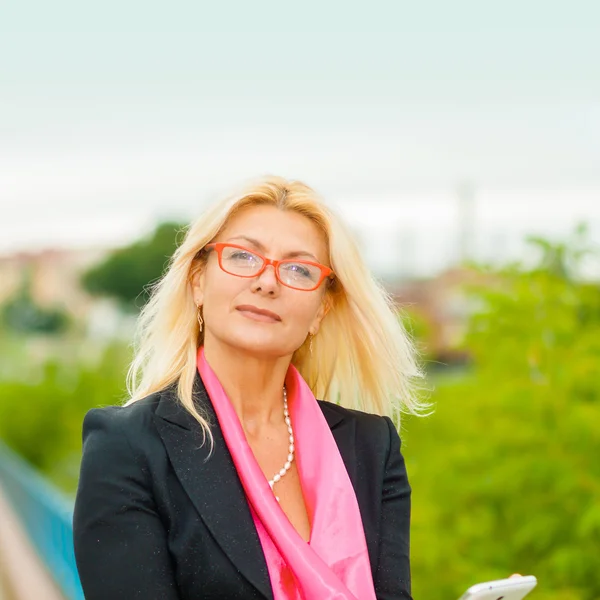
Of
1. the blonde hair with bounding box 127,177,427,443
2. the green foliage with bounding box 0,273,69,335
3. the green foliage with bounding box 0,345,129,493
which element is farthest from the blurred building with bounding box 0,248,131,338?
the blonde hair with bounding box 127,177,427,443

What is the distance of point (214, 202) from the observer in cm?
247

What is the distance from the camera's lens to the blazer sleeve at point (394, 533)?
238 centimetres

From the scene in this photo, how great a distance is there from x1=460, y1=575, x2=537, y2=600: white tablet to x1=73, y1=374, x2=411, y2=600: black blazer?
31 cm

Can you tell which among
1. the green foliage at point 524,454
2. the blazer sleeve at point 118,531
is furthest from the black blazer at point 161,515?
the green foliage at point 524,454

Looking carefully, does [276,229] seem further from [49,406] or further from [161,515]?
[49,406]

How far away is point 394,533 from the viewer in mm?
2445

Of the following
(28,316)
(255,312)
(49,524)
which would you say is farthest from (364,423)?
(28,316)

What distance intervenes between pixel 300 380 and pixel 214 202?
454mm

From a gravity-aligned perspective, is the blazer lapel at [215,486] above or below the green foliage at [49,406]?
above

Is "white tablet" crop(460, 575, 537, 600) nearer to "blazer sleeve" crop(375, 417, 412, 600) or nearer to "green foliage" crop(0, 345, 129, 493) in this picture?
"blazer sleeve" crop(375, 417, 412, 600)

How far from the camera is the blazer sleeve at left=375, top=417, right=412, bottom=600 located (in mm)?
2381

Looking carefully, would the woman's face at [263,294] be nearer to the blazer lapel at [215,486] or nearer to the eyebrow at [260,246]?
the eyebrow at [260,246]

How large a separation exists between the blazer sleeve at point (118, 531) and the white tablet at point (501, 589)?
56cm

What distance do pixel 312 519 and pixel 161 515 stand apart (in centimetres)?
34
